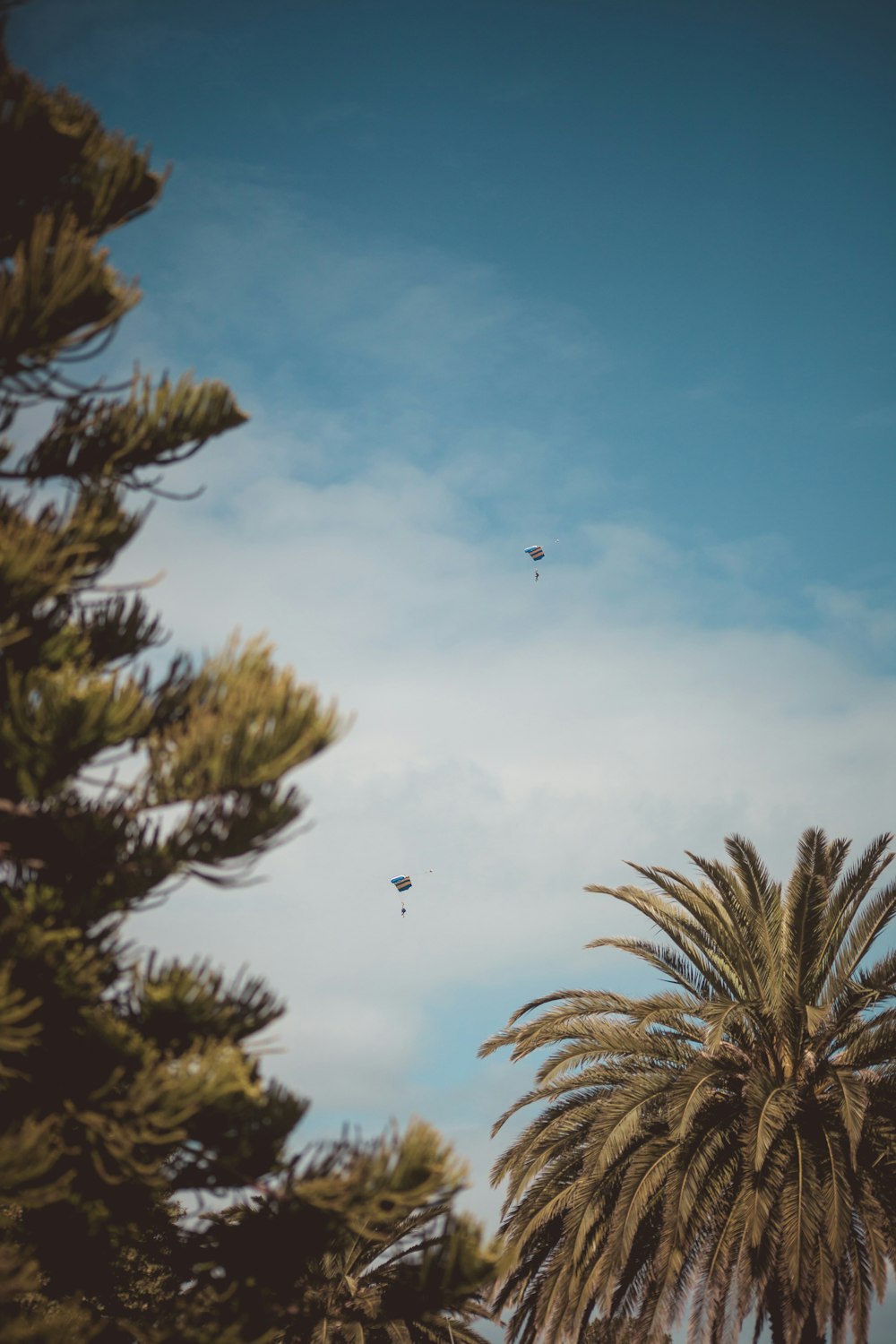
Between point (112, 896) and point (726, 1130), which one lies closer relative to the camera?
point (112, 896)

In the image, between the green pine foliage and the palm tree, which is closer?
the green pine foliage

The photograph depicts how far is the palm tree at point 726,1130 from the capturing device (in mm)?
11211

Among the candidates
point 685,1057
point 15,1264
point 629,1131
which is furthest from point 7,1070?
point 685,1057

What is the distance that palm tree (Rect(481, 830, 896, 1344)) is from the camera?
11211mm

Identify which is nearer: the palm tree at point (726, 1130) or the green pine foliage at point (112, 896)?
the green pine foliage at point (112, 896)

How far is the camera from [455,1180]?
293 inches

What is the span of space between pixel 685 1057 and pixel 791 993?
1.60 metres

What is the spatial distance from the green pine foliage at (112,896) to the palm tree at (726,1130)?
12.5 ft

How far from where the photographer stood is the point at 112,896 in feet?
25.1

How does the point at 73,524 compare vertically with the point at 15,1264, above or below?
above

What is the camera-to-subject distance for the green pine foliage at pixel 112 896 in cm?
719

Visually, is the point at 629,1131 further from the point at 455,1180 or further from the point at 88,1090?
the point at 88,1090

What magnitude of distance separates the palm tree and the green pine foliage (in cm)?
382

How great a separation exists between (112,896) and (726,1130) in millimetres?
8215
